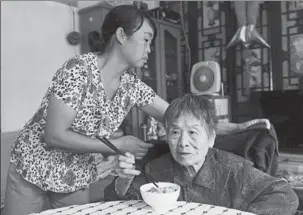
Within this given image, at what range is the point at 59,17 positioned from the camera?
2.93 metres

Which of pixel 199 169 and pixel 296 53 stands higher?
pixel 296 53

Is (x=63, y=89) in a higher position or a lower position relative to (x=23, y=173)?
higher

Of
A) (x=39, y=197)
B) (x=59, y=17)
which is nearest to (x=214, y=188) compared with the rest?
(x=39, y=197)

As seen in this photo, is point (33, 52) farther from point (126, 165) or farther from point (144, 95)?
point (126, 165)

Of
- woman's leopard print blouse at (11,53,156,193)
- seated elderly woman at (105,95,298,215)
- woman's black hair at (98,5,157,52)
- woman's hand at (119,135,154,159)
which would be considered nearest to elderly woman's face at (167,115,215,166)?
seated elderly woman at (105,95,298,215)

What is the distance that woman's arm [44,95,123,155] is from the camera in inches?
50.4

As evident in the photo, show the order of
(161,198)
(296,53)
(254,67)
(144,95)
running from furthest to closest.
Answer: (254,67) < (296,53) < (144,95) < (161,198)

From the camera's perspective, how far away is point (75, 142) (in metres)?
1.32

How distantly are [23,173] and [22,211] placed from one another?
178 mm

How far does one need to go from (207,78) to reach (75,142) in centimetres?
198

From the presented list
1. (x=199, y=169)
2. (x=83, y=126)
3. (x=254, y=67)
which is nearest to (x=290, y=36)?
(x=254, y=67)

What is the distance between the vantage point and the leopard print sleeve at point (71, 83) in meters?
1.30

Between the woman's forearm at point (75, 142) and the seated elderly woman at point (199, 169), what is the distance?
0.17m

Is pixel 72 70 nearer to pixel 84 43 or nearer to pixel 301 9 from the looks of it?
pixel 84 43
